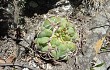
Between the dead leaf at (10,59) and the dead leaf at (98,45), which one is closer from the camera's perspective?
the dead leaf at (10,59)

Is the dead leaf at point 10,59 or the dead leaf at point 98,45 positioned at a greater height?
the dead leaf at point 98,45

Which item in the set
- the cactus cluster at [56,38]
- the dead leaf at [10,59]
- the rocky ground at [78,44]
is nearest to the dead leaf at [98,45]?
the rocky ground at [78,44]

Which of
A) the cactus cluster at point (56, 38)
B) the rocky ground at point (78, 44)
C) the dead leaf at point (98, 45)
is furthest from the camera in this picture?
the dead leaf at point (98, 45)

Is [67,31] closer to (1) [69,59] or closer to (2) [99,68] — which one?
(1) [69,59]

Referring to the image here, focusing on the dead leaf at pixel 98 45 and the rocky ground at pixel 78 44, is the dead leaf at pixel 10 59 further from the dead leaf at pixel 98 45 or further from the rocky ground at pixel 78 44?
the dead leaf at pixel 98 45

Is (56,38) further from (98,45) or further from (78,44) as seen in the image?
(98,45)

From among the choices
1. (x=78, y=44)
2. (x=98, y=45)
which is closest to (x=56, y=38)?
(x=78, y=44)

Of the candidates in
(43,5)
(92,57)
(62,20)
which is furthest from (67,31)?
(43,5)
